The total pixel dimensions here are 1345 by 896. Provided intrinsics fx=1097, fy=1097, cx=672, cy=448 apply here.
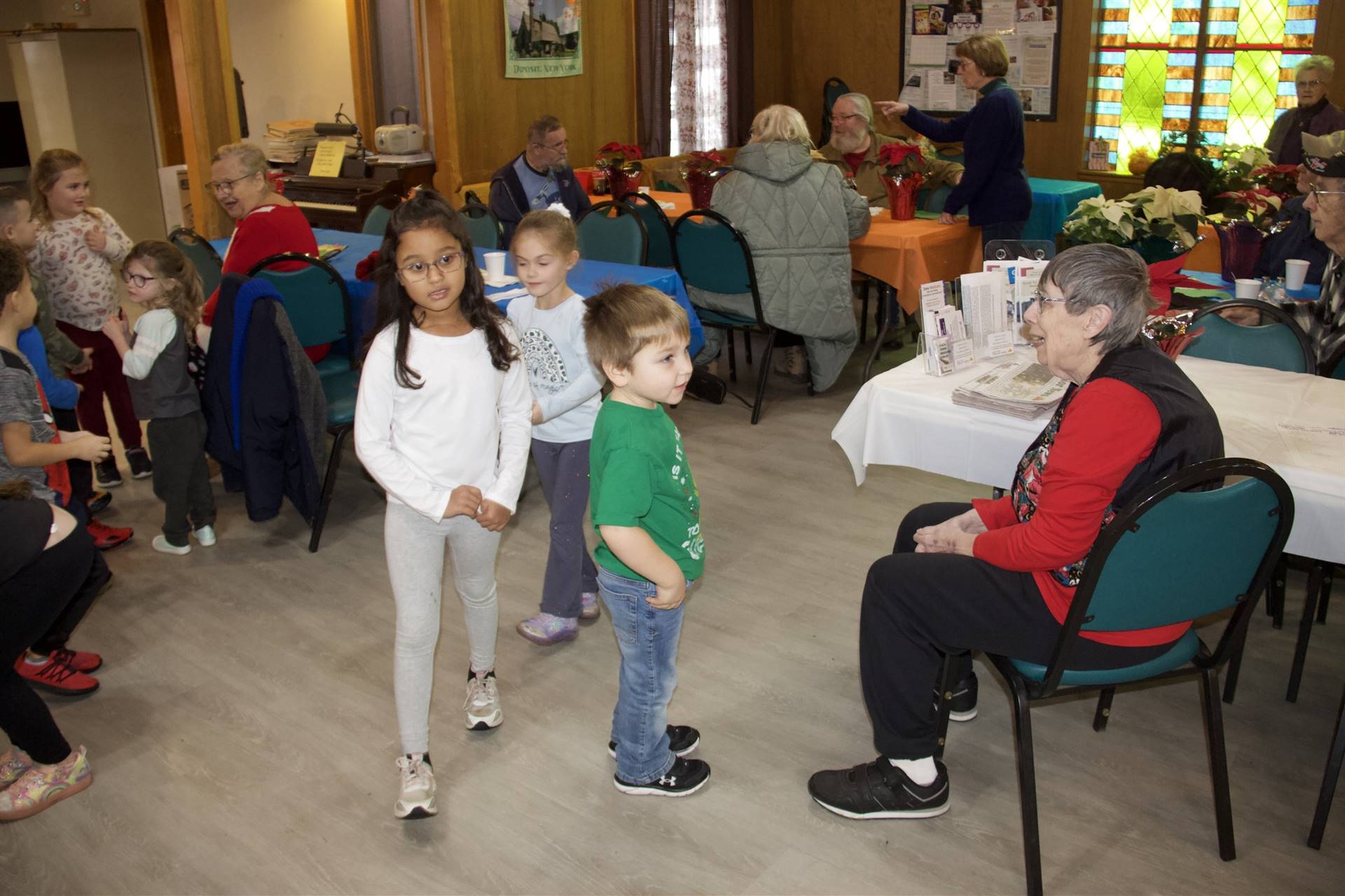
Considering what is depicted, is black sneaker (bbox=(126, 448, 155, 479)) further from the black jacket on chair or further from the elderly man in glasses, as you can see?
the elderly man in glasses

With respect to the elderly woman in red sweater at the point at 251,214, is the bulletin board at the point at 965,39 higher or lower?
higher

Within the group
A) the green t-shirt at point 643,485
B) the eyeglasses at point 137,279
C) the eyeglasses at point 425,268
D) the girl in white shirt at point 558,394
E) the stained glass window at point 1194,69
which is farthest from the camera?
the stained glass window at point 1194,69

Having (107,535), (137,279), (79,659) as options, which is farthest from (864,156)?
(79,659)

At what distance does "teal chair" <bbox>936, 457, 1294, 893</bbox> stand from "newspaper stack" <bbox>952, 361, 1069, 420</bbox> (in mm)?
513

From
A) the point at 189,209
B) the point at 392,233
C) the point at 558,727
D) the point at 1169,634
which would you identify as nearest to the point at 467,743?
the point at 558,727

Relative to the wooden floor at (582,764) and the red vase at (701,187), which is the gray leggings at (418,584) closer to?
the wooden floor at (582,764)

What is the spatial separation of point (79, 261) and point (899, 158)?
322 centimetres

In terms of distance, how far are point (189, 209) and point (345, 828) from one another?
17.3 ft

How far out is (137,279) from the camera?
3043mm

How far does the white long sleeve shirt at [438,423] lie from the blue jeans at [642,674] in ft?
0.99

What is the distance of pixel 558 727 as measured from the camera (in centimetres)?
247

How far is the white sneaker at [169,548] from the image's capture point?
11.0 feet

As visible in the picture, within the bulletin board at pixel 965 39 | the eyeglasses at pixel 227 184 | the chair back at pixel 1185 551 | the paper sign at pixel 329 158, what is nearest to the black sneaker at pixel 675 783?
the chair back at pixel 1185 551

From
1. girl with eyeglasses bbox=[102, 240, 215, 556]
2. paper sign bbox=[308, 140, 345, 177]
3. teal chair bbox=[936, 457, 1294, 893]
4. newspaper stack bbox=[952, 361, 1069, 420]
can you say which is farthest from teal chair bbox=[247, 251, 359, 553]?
paper sign bbox=[308, 140, 345, 177]
